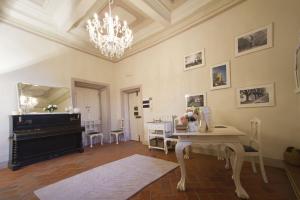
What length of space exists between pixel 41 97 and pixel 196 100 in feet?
14.2

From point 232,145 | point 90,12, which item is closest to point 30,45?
point 90,12

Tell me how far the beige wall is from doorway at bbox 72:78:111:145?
2214 mm

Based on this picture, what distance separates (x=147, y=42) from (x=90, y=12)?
1967mm

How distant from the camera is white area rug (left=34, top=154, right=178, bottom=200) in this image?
1.94 m

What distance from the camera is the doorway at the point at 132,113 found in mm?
5578

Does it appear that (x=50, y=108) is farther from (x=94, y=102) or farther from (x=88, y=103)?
(x=94, y=102)

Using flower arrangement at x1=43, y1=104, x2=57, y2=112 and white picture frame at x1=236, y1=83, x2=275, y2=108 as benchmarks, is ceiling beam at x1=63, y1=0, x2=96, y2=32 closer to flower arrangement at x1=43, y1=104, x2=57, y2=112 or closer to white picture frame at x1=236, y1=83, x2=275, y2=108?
flower arrangement at x1=43, y1=104, x2=57, y2=112

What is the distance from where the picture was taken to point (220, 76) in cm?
331

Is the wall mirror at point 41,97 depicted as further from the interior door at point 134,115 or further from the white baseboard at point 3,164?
the interior door at point 134,115

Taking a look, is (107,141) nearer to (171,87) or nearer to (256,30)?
(171,87)

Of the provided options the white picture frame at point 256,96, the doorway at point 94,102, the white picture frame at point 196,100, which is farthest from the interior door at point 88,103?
the white picture frame at point 256,96

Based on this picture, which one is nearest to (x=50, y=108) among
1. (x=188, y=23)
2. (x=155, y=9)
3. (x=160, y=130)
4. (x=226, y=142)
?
(x=160, y=130)

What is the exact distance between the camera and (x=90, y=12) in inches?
139

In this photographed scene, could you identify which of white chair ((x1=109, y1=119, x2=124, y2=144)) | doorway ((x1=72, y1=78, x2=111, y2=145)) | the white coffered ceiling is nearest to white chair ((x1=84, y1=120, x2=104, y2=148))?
doorway ((x1=72, y1=78, x2=111, y2=145))
